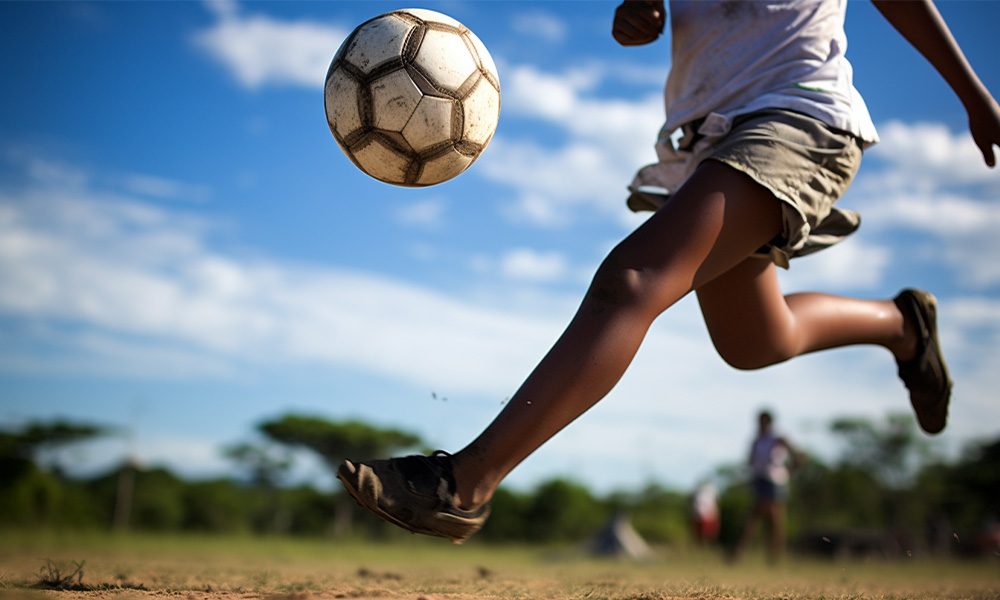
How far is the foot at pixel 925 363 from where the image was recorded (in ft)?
10.1

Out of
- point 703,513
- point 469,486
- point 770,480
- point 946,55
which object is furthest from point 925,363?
point 703,513

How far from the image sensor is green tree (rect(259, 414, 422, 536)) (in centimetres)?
4025

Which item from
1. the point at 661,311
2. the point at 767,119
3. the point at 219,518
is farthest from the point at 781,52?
the point at 219,518

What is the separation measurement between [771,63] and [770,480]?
721 centimetres

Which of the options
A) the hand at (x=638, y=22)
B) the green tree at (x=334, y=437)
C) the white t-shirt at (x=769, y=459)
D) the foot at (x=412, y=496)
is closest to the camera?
the foot at (x=412, y=496)

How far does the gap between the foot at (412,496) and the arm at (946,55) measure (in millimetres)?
1746

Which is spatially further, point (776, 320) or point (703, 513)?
point (703, 513)

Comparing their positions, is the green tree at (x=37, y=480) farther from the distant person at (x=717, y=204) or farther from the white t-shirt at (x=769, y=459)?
the distant person at (x=717, y=204)

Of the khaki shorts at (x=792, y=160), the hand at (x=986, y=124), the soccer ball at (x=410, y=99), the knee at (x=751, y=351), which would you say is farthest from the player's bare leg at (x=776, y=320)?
the soccer ball at (x=410, y=99)

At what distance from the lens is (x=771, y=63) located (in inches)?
86.0

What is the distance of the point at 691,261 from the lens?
6.40 ft

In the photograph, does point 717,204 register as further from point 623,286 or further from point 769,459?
point 769,459

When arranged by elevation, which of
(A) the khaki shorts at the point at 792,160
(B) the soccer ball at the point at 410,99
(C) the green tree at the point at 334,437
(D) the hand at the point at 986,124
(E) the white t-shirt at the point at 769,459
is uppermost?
(C) the green tree at the point at 334,437

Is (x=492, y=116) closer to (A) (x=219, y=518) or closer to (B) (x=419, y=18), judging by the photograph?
(B) (x=419, y=18)
